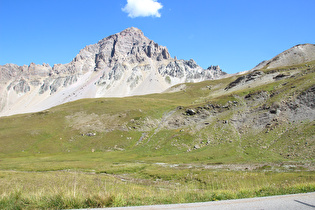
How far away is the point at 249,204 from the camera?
366 inches

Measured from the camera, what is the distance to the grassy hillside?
37.3 metres

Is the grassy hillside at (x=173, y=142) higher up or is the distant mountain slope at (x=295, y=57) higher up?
the distant mountain slope at (x=295, y=57)

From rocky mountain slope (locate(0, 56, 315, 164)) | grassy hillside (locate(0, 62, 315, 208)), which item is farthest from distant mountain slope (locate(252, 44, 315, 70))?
grassy hillside (locate(0, 62, 315, 208))

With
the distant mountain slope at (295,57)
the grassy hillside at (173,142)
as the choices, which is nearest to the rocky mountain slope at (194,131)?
the grassy hillside at (173,142)

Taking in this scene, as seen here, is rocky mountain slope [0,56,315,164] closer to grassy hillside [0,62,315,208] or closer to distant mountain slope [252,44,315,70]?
grassy hillside [0,62,315,208]

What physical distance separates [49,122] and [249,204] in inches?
4624

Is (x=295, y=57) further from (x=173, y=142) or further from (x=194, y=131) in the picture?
(x=173, y=142)

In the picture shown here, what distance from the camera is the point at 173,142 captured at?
75125 mm

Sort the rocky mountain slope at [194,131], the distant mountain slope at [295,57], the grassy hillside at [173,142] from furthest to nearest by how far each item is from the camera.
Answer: the distant mountain slope at [295,57], the rocky mountain slope at [194,131], the grassy hillside at [173,142]

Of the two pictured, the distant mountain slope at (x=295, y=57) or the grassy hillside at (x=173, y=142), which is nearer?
the grassy hillside at (x=173, y=142)

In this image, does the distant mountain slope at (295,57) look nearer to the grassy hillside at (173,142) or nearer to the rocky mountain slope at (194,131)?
the rocky mountain slope at (194,131)

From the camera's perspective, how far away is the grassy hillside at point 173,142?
122 ft

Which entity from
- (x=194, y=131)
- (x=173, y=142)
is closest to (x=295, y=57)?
(x=194, y=131)

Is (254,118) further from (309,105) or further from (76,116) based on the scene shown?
(76,116)
